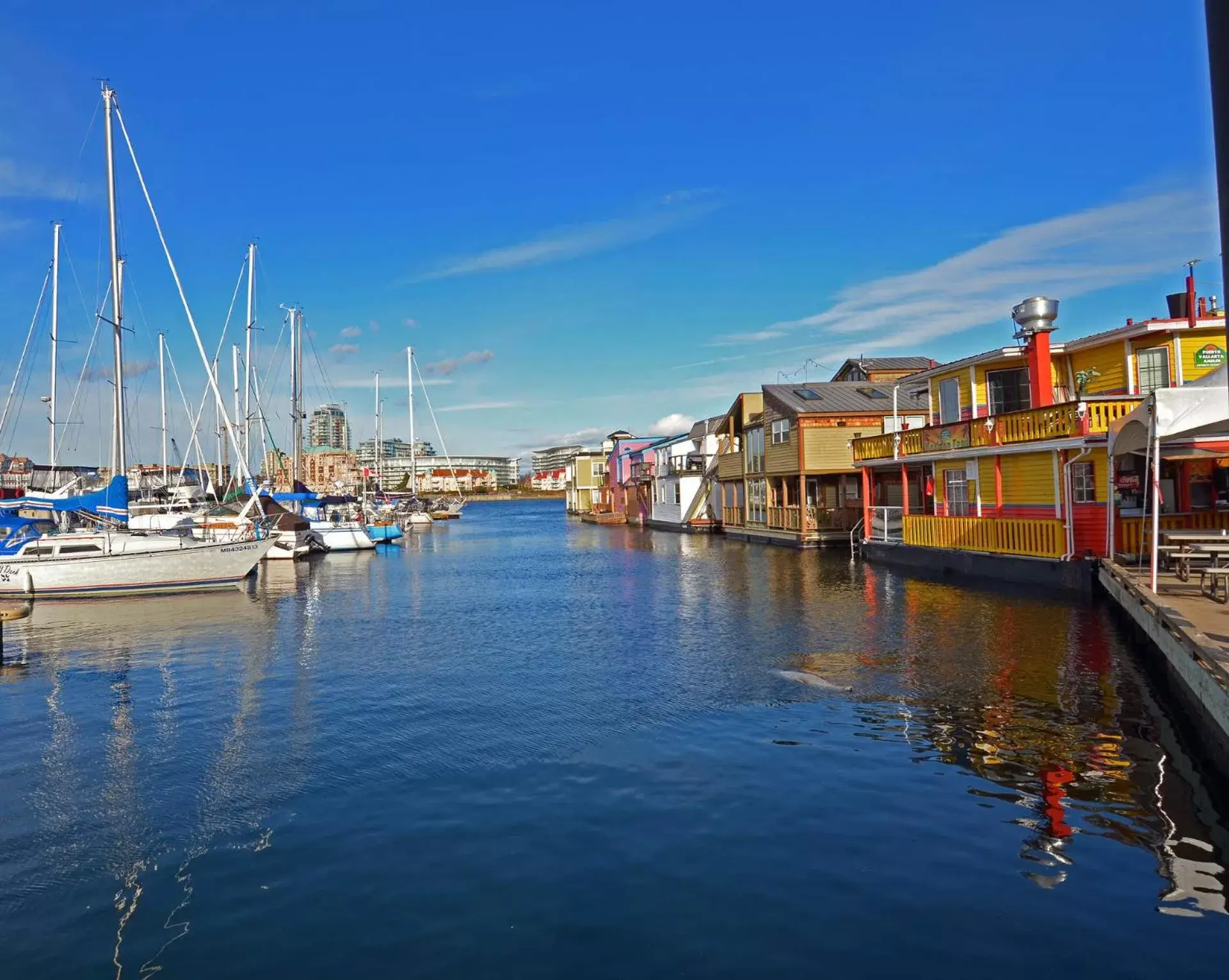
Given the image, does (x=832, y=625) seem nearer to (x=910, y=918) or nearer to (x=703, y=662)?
(x=703, y=662)

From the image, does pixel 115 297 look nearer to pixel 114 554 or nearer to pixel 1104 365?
pixel 114 554

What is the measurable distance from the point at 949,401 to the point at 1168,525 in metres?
11.4

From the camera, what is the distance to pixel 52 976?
6422 millimetres

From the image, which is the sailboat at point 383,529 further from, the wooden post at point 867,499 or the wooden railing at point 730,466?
the wooden post at point 867,499

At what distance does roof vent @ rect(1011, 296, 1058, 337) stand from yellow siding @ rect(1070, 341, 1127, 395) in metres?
1.43

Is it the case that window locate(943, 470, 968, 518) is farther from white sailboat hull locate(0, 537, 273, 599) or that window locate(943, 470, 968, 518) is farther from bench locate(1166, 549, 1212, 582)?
white sailboat hull locate(0, 537, 273, 599)

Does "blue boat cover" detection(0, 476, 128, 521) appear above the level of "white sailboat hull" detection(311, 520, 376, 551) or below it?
above

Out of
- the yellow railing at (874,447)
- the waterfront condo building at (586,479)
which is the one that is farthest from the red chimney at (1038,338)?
the waterfront condo building at (586,479)

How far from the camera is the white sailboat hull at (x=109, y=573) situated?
29.4 meters

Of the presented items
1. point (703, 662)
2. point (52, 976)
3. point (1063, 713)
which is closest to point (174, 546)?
point (703, 662)

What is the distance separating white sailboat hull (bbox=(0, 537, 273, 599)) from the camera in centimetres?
2938

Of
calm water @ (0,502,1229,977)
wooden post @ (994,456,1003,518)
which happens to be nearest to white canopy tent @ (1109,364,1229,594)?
calm water @ (0,502,1229,977)

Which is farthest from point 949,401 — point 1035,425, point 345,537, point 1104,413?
point 345,537

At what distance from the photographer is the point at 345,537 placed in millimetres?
52344
